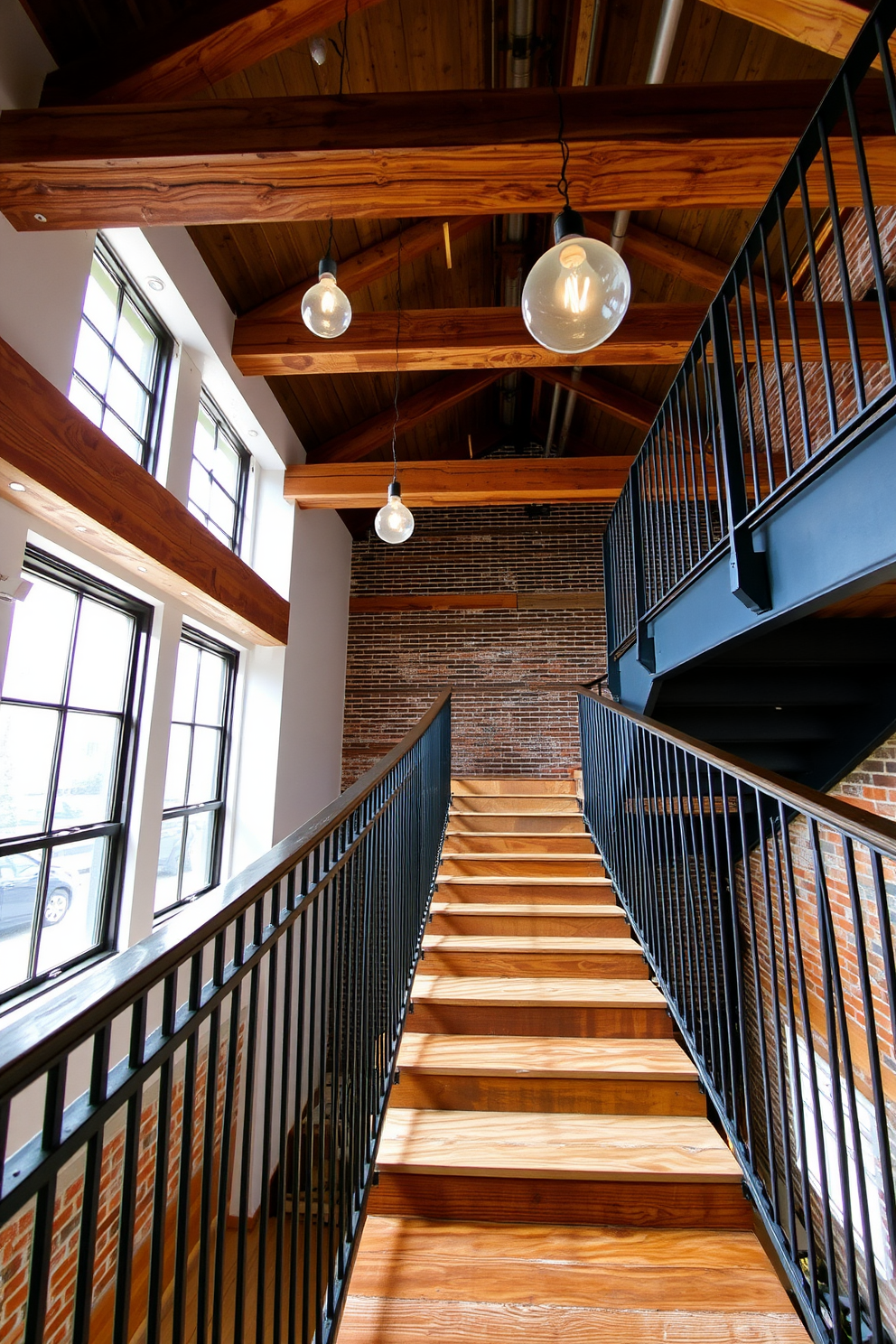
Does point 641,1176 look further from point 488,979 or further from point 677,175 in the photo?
point 677,175

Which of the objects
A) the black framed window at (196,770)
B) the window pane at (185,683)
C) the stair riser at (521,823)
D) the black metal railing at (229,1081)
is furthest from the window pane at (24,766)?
the stair riser at (521,823)

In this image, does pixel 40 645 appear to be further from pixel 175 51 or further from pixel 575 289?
pixel 575 289

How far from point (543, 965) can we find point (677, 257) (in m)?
4.53

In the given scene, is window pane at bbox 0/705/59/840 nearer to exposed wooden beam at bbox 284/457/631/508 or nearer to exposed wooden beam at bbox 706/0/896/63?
exposed wooden beam at bbox 284/457/631/508

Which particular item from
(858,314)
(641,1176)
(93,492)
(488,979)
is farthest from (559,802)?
(858,314)

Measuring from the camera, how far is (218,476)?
471cm

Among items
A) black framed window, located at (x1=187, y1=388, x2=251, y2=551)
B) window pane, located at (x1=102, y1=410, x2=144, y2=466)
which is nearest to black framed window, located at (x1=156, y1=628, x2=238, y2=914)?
black framed window, located at (x1=187, y1=388, x2=251, y2=551)

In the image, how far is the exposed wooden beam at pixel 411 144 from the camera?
90.4 inches

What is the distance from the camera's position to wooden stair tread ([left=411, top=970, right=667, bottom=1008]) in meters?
2.26

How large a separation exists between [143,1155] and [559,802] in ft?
9.43

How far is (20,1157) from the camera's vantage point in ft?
2.02

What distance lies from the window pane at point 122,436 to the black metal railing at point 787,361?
2544 mm

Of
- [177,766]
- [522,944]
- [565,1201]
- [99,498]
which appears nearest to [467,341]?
[99,498]

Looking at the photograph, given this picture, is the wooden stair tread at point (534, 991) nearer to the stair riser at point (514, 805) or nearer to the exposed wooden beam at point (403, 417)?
the stair riser at point (514, 805)
